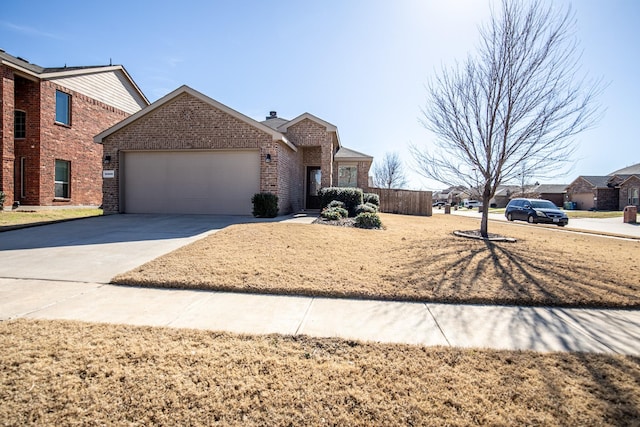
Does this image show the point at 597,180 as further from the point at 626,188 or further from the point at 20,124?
the point at 20,124

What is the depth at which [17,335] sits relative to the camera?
9.64 feet

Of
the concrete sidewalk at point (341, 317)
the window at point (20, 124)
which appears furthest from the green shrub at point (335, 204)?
the window at point (20, 124)

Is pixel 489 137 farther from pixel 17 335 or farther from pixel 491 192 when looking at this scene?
pixel 17 335

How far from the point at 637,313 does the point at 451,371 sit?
3.62 m

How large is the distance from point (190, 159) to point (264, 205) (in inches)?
157

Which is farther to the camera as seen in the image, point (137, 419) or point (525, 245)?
point (525, 245)

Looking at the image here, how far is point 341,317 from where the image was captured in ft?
12.1

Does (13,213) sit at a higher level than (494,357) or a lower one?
higher

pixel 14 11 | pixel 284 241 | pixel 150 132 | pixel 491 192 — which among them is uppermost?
pixel 14 11

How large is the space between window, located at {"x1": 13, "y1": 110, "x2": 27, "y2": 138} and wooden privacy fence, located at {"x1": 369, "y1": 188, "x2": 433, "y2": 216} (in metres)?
19.3

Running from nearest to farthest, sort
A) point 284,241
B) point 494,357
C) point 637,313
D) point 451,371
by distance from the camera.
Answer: point 451,371 < point 494,357 < point 637,313 < point 284,241

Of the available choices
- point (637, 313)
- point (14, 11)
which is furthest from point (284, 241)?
point (14, 11)

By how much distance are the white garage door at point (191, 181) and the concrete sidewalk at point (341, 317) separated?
8176mm

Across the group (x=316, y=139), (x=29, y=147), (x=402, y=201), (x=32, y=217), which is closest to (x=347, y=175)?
(x=316, y=139)
